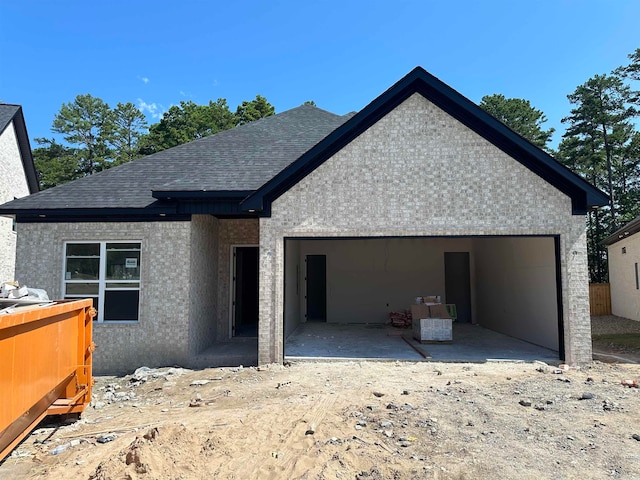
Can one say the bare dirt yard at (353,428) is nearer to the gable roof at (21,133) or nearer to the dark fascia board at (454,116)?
the dark fascia board at (454,116)

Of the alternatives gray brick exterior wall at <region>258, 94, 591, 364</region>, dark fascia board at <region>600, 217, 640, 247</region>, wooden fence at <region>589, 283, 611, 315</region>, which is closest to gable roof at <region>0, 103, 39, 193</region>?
gray brick exterior wall at <region>258, 94, 591, 364</region>

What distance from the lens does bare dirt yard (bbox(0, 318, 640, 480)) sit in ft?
13.7

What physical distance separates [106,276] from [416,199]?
24.6ft

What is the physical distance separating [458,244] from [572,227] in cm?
709

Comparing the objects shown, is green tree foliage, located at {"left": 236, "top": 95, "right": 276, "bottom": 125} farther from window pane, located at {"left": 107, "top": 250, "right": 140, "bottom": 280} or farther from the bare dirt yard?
the bare dirt yard

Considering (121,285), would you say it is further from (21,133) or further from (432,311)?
(21,133)

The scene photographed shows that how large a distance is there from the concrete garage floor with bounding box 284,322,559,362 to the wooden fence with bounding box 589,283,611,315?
1087 cm

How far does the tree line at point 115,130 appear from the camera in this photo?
35.7m

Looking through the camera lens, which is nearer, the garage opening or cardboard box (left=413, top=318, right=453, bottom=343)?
the garage opening

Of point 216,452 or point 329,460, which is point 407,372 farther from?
point 216,452

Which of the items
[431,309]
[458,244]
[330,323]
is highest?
[458,244]

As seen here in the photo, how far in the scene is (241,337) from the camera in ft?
38.2

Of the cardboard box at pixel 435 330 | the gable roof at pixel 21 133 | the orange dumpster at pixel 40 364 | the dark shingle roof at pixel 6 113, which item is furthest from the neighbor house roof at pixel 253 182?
the gable roof at pixel 21 133

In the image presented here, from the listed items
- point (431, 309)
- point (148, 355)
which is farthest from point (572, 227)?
point (148, 355)
